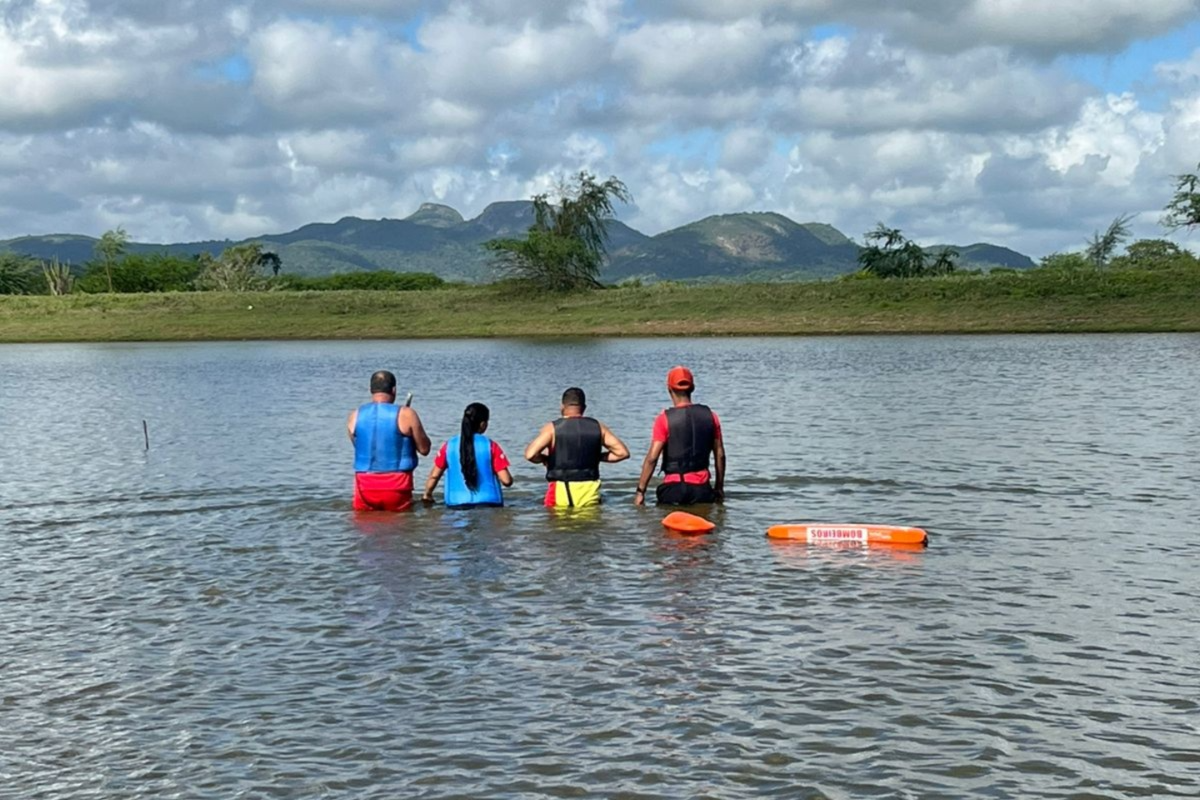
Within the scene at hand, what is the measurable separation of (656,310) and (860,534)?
72525 mm

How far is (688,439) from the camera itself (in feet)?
62.1

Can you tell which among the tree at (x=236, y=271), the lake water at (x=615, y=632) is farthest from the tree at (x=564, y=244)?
the lake water at (x=615, y=632)

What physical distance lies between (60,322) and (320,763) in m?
94.3

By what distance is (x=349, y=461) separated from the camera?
26453mm

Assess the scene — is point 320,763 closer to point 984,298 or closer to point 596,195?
point 984,298

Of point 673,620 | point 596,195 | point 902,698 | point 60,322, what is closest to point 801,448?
point 673,620

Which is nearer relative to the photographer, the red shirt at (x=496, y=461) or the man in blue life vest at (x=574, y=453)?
the man in blue life vest at (x=574, y=453)

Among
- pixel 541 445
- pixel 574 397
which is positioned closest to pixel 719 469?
pixel 574 397

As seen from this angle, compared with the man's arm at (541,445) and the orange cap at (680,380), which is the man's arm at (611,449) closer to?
the man's arm at (541,445)

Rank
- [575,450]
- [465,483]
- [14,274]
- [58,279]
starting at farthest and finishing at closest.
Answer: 1. [14,274]
2. [58,279]
3. [465,483]
4. [575,450]

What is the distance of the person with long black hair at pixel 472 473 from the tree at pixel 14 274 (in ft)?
440

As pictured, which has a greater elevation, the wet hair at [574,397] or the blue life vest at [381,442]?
the wet hair at [574,397]

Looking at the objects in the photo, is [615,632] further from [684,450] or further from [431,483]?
[431,483]

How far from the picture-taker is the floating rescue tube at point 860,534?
16406 millimetres
